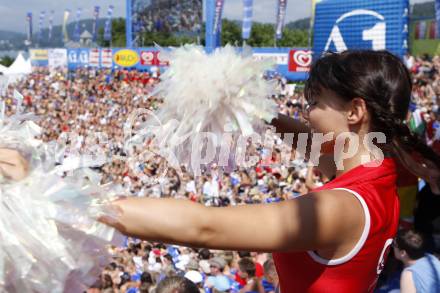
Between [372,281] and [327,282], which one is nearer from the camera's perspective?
[327,282]

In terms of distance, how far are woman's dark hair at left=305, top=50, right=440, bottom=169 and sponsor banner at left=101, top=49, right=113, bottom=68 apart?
27.8 metres

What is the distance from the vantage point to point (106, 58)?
28.3 metres

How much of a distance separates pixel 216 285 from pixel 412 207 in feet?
5.65

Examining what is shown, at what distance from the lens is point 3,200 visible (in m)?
0.86

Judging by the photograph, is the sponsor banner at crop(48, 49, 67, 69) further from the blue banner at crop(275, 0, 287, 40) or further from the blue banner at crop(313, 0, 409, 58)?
the blue banner at crop(313, 0, 409, 58)

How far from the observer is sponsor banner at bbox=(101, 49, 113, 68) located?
2802 centimetres

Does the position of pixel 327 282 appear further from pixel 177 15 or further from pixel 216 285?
pixel 177 15

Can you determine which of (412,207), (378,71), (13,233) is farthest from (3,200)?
(412,207)

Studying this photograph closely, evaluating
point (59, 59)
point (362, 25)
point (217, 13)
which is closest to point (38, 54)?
point (59, 59)

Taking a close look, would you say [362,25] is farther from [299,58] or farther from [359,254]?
[359,254]

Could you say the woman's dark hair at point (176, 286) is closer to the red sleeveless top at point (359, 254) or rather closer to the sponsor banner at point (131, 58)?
the red sleeveless top at point (359, 254)

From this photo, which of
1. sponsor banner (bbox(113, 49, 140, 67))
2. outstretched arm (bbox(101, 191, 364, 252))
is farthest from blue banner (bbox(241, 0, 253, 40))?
outstretched arm (bbox(101, 191, 364, 252))

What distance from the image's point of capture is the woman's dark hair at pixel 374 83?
1240 millimetres

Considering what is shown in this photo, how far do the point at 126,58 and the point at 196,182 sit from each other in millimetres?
20248
